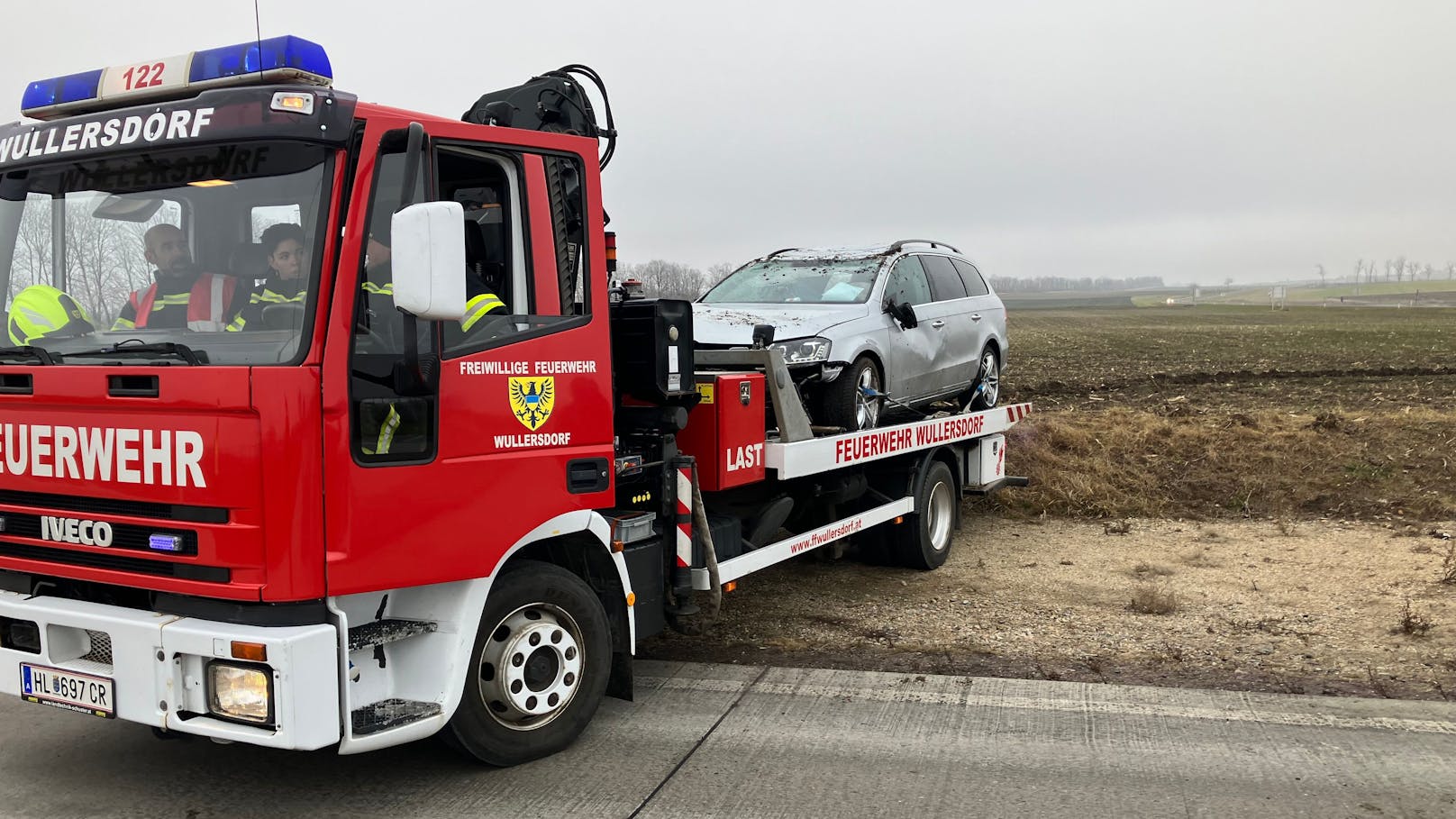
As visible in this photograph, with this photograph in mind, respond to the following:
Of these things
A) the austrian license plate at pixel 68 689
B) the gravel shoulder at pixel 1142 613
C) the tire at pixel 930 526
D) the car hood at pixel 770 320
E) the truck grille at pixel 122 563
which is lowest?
the gravel shoulder at pixel 1142 613

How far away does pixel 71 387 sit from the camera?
3846mm

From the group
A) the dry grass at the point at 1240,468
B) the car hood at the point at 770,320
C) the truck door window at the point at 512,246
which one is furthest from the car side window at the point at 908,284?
the truck door window at the point at 512,246

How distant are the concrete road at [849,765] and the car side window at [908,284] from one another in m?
3.82

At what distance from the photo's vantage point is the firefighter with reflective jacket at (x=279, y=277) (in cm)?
375

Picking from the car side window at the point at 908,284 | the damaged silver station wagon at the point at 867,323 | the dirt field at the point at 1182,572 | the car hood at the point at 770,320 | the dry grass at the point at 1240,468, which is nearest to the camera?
the dirt field at the point at 1182,572

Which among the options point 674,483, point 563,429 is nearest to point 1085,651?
point 674,483

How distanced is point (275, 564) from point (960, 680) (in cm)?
361

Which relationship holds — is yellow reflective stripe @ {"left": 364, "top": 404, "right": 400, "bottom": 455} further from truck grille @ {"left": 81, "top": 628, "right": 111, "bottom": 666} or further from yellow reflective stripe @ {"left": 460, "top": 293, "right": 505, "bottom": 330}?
truck grille @ {"left": 81, "top": 628, "right": 111, "bottom": 666}

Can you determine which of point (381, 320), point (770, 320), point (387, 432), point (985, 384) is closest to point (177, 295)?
point (381, 320)

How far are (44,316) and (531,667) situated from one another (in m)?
2.28

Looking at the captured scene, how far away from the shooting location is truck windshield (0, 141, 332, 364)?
3.77 meters

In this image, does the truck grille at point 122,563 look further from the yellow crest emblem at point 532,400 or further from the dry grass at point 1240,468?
the dry grass at point 1240,468

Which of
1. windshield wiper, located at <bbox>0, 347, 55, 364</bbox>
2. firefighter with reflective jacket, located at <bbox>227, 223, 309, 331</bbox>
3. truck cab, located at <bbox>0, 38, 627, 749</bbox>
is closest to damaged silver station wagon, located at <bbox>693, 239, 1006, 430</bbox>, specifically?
truck cab, located at <bbox>0, 38, 627, 749</bbox>

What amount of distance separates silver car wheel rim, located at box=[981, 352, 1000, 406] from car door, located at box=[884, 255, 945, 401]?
127 cm
